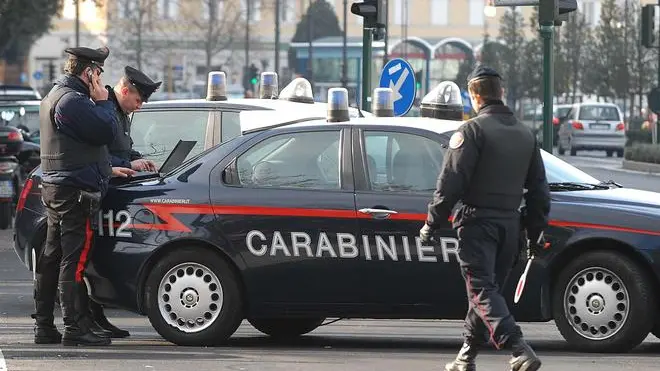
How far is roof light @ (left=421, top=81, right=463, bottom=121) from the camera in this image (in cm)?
1134

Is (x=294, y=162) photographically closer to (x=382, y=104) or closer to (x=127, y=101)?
(x=127, y=101)

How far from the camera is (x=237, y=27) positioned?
10250 cm

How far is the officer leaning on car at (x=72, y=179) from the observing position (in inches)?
408

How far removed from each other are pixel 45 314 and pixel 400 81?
12633 mm

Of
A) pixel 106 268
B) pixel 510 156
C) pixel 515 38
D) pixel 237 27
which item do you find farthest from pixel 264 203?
pixel 237 27

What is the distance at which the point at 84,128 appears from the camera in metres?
10.3

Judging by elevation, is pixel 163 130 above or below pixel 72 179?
above

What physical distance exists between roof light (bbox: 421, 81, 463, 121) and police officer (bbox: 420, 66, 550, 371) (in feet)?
7.92

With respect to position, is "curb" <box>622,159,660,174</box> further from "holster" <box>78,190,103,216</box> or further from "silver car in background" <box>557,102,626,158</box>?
"holster" <box>78,190,103,216</box>

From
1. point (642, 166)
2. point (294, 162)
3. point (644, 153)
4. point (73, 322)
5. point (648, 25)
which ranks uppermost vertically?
point (648, 25)

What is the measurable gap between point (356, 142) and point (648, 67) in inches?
2189

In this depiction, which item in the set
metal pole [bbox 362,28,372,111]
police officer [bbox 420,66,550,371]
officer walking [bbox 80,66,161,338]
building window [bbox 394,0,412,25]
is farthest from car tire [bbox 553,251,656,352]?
building window [bbox 394,0,412,25]

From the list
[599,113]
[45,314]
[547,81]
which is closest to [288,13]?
[599,113]

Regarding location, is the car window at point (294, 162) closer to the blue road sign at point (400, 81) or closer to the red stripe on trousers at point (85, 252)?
the red stripe on trousers at point (85, 252)
